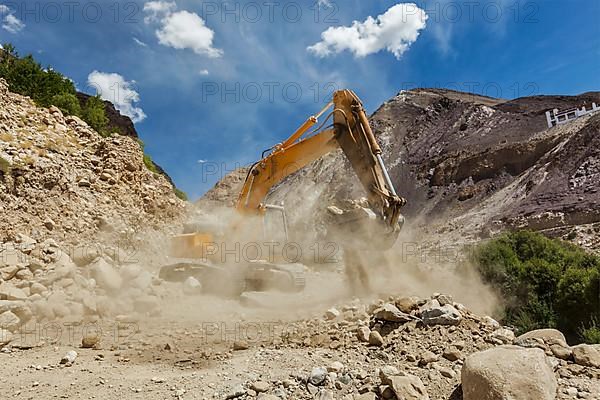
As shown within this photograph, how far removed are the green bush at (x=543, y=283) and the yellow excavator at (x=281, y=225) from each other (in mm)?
3744

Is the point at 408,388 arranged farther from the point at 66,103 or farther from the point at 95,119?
the point at 95,119

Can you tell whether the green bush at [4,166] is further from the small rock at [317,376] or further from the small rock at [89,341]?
the small rock at [317,376]

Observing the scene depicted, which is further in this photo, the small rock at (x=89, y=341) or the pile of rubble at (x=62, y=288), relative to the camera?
the pile of rubble at (x=62, y=288)

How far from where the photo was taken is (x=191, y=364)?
4820 mm

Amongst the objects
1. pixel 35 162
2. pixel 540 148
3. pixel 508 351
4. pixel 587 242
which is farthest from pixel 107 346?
pixel 540 148

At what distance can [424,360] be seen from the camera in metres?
4.24

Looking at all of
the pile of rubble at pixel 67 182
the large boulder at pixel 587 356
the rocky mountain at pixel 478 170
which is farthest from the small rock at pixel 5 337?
the rocky mountain at pixel 478 170

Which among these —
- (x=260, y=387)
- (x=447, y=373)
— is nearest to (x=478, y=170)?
(x=447, y=373)

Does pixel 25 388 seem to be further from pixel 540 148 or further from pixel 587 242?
pixel 540 148

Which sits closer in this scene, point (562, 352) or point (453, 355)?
point (562, 352)

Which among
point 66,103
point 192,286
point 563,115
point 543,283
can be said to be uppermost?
point 563,115

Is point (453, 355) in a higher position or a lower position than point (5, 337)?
lower

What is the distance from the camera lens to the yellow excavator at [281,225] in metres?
7.12

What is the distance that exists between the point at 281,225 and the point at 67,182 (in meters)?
6.49
